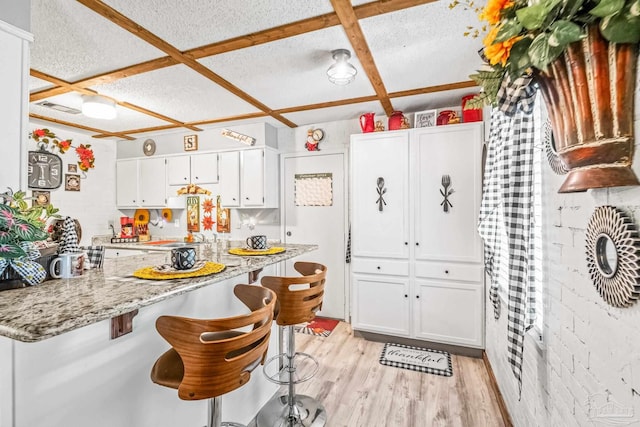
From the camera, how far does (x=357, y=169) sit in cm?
313

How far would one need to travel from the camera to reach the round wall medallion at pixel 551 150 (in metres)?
1.09

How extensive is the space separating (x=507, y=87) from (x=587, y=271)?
63 centimetres

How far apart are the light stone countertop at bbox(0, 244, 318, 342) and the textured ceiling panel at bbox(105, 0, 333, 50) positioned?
1380mm

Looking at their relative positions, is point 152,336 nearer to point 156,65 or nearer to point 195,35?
point 195,35

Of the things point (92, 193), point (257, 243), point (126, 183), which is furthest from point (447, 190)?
point (92, 193)

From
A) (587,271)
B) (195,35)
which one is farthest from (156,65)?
(587,271)

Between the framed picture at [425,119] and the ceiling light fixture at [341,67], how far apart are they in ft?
3.72

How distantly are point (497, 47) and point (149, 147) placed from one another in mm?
4643

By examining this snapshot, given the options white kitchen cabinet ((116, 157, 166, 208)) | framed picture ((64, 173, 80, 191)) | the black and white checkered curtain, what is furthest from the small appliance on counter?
the black and white checkered curtain

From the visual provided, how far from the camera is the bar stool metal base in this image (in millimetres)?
1855

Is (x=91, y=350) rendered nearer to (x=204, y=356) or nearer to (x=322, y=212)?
(x=204, y=356)

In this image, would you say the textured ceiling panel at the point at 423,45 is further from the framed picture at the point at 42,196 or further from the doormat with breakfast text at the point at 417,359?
the framed picture at the point at 42,196

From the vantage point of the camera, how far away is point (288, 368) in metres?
1.89

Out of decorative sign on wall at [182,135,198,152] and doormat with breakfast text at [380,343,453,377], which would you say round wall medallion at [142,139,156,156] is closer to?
decorative sign on wall at [182,135,198,152]
